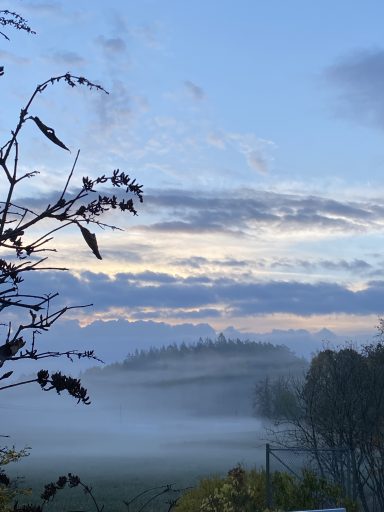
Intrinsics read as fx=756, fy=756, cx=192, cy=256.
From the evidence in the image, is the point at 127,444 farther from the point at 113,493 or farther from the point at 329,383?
the point at 329,383

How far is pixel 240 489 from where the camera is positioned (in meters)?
17.3

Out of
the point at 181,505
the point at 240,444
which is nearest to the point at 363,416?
the point at 181,505

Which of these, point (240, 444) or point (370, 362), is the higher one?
point (370, 362)

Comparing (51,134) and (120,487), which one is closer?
(51,134)

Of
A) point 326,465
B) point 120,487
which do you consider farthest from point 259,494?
point 120,487

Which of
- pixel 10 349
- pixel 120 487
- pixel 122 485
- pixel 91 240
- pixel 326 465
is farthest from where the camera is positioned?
pixel 122 485

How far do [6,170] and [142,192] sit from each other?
53cm

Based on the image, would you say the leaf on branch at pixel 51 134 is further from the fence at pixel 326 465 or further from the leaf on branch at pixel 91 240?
the fence at pixel 326 465

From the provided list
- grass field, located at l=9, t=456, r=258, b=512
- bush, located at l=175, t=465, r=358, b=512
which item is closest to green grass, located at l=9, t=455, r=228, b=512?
grass field, located at l=9, t=456, r=258, b=512

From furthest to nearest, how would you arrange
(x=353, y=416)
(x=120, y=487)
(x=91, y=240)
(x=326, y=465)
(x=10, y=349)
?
(x=120, y=487) → (x=353, y=416) → (x=326, y=465) → (x=91, y=240) → (x=10, y=349)

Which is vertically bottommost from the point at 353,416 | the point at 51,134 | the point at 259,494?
the point at 259,494

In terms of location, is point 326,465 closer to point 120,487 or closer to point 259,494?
point 259,494

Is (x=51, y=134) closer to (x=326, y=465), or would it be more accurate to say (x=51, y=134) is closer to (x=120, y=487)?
(x=326, y=465)

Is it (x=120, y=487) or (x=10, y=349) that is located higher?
(x=10, y=349)
